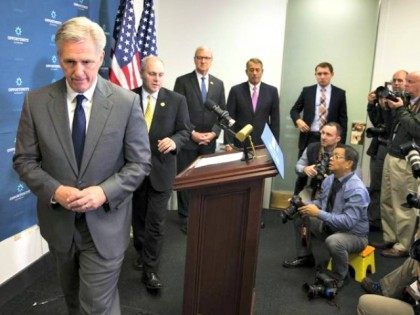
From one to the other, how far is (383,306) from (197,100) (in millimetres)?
2424

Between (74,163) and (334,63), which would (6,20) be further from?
(334,63)

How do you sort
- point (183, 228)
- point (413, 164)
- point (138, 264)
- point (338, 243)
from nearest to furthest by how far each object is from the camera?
point (413, 164) < point (338, 243) < point (138, 264) < point (183, 228)

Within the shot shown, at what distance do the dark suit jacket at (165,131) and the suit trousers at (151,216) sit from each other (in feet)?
0.23

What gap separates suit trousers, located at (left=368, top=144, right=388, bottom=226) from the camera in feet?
13.3

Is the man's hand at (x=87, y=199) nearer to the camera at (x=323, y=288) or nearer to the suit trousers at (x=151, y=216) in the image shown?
the suit trousers at (x=151, y=216)

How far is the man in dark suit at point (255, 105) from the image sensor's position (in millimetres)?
4105

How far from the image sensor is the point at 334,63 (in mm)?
4566

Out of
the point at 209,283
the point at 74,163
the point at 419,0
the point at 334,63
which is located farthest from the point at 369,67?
the point at 74,163

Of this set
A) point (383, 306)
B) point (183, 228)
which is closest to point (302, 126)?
point (183, 228)

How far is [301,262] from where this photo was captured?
329cm

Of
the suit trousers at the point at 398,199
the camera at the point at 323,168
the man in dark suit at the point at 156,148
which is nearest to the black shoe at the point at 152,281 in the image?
the man in dark suit at the point at 156,148

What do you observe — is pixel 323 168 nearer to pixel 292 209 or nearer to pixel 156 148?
pixel 292 209

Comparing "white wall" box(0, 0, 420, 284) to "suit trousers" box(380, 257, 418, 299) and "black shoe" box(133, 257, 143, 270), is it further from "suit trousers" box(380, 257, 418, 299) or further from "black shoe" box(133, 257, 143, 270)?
"suit trousers" box(380, 257, 418, 299)

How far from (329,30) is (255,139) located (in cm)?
154
